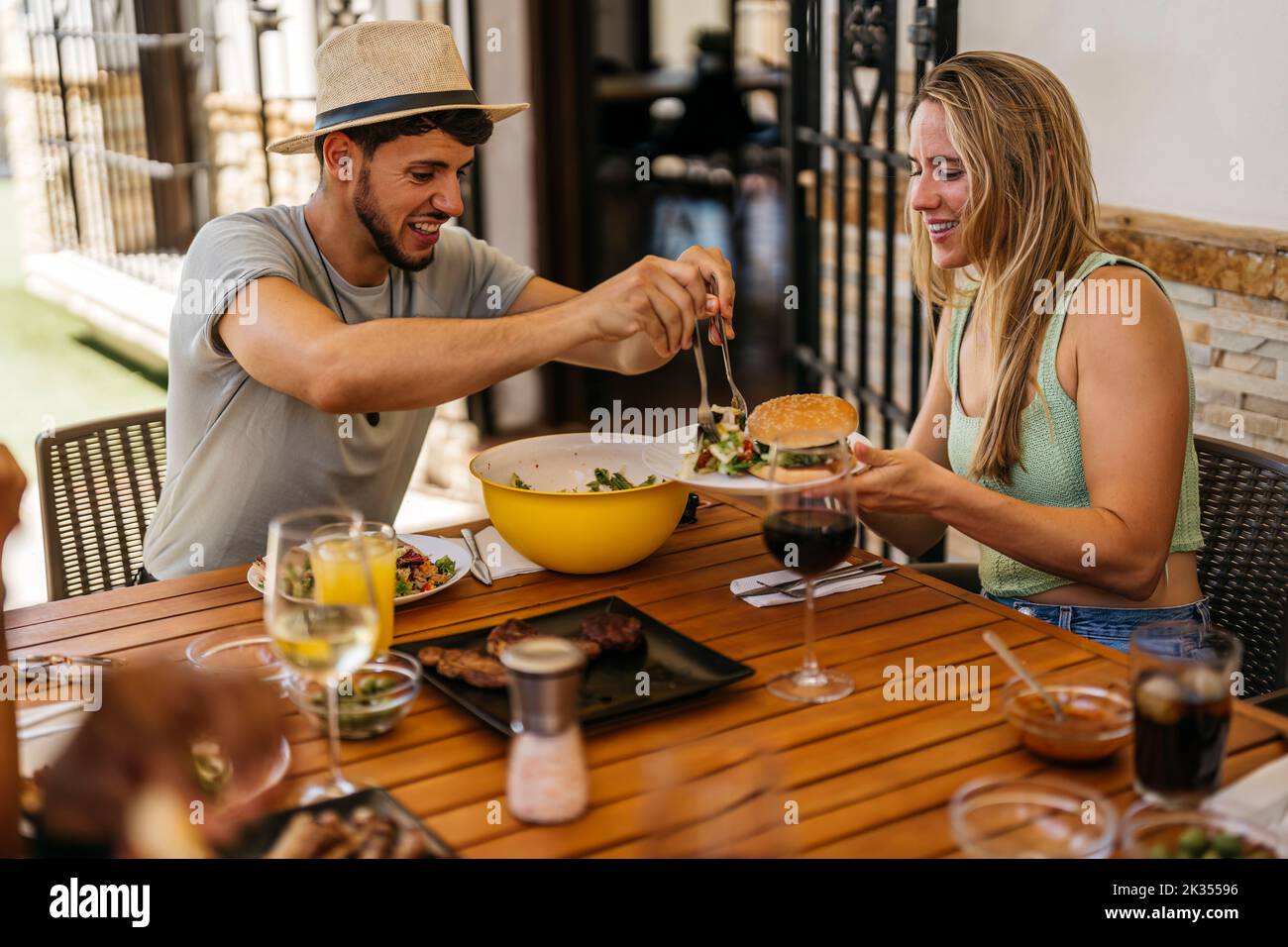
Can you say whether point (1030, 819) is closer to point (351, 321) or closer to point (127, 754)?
point (127, 754)

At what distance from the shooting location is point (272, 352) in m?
1.88

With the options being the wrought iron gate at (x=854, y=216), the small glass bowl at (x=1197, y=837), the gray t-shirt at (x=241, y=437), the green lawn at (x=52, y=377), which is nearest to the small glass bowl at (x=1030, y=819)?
the small glass bowl at (x=1197, y=837)

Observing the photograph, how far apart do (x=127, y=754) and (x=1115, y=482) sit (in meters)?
1.35

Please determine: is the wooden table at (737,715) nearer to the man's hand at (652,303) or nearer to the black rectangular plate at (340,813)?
the black rectangular plate at (340,813)

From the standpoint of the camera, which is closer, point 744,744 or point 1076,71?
point 744,744

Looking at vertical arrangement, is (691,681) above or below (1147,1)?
below

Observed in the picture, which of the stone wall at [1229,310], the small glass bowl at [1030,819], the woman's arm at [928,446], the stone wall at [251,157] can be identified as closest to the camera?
the small glass bowl at [1030,819]

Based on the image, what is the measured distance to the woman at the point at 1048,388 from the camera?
174cm

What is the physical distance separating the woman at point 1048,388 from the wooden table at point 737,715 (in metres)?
0.18

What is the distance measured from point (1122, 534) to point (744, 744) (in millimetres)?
721
